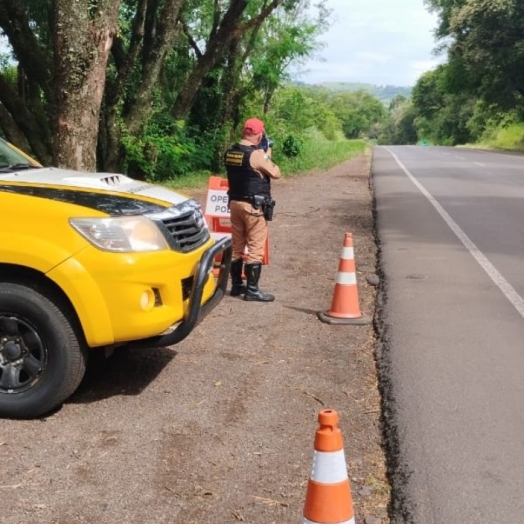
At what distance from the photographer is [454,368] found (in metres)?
5.47

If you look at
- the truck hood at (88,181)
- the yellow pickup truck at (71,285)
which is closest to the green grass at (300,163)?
the truck hood at (88,181)

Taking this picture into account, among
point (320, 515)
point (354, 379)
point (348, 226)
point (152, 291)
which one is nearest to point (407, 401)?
point (354, 379)

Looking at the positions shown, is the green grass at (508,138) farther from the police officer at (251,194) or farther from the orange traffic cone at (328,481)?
the orange traffic cone at (328,481)

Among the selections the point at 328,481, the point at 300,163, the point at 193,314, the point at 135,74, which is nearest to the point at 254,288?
the point at 193,314

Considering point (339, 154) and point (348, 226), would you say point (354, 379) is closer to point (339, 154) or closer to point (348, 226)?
point (348, 226)

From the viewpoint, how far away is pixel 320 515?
2846 mm

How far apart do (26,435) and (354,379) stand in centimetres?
224

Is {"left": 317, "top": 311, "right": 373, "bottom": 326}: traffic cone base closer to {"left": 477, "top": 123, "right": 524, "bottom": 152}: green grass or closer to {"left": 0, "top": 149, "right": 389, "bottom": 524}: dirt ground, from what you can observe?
{"left": 0, "top": 149, "right": 389, "bottom": 524}: dirt ground

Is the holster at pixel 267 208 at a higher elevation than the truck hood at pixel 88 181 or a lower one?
lower

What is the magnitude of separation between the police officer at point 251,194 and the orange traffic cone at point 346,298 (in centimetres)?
88

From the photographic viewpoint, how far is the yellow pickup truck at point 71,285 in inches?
171

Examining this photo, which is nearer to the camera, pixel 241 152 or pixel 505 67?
pixel 241 152

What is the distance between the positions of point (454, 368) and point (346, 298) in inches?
66.5

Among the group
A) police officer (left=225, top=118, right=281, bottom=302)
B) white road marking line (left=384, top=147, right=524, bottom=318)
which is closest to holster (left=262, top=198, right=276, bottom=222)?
police officer (left=225, top=118, right=281, bottom=302)
